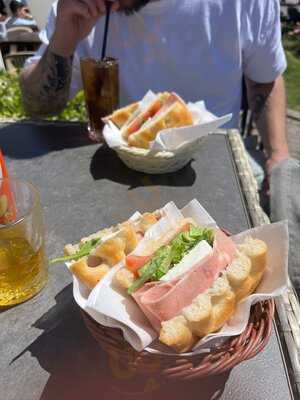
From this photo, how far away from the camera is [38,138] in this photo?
1.47 meters

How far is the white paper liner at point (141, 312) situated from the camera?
62cm

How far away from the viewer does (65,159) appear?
52.9 inches

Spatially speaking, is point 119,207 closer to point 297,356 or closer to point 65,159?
point 65,159

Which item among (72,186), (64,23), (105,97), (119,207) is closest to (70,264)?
(119,207)

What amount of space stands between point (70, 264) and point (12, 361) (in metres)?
0.20

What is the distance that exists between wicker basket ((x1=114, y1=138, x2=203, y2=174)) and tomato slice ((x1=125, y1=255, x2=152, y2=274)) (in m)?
0.51

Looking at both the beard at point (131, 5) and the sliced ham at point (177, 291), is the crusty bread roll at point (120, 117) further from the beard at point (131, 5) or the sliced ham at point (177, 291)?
the sliced ham at point (177, 291)

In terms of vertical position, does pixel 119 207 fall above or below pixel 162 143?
below

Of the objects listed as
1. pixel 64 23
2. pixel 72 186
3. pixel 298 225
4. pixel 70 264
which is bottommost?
pixel 298 225

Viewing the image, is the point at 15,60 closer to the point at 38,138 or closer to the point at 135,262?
the point at 38,138

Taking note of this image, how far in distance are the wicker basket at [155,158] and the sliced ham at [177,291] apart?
0.52 metres

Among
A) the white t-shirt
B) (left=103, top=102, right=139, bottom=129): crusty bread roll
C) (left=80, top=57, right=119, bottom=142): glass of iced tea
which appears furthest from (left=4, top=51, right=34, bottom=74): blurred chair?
(left=103, top=102, right=139, bottom=129): crusty bread roll

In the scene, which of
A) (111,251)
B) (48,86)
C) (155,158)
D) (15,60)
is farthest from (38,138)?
(15,60)

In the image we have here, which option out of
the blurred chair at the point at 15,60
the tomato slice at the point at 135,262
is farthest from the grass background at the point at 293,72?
the tomato slice at the point at 135,262
